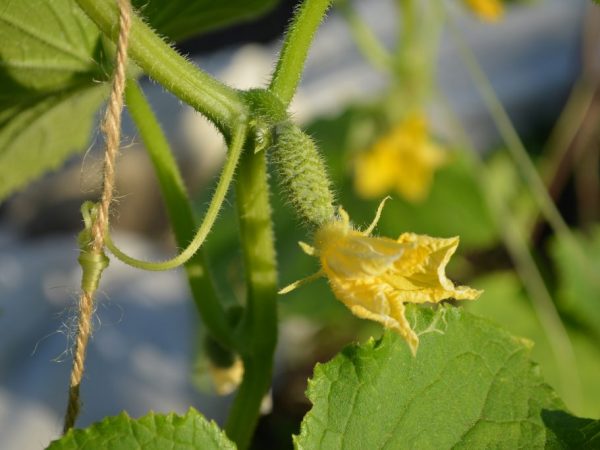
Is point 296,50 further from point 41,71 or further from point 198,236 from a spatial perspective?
point 41,71

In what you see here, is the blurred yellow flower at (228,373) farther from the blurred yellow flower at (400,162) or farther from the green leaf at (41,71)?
the blurred yellow flower at (400,162)

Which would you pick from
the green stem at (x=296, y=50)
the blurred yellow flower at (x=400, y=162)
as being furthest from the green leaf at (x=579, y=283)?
the green stem at (x=296, y=50)

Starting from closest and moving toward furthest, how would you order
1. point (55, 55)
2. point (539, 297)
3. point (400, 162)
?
1. point (55, 55)
2. point (539, 297)
3. point (400, 162)

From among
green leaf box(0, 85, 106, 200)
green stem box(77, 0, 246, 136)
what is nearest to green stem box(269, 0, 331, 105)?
green stem box(77, 0, 246, 136)

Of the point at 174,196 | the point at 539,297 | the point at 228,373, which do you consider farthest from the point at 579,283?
the point at 174,196

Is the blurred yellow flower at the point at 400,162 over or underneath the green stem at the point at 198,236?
underneath

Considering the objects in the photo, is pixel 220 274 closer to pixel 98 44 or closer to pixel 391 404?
pixel 98 44
